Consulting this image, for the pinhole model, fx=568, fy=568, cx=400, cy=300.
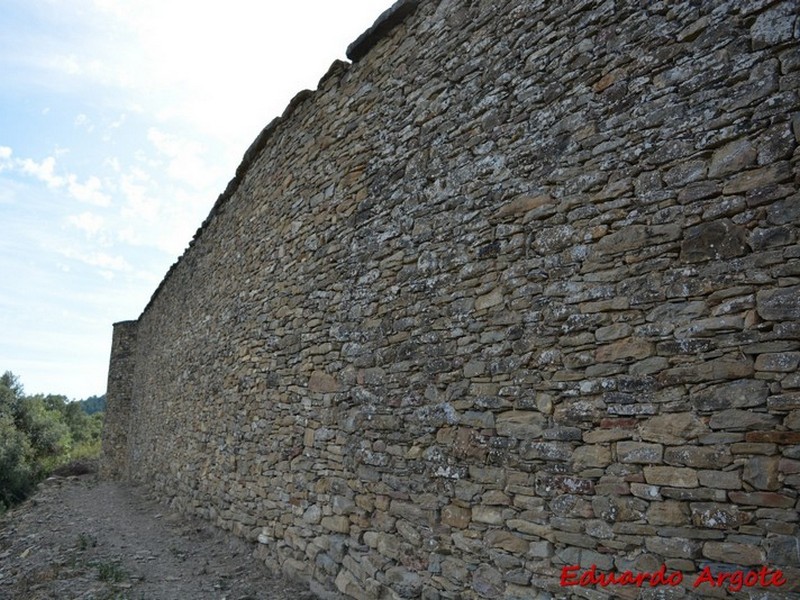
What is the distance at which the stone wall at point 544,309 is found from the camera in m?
2.70

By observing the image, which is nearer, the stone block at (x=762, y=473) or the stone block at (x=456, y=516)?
the stone block at (x=762, y=473)

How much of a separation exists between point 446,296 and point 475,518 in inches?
60.5

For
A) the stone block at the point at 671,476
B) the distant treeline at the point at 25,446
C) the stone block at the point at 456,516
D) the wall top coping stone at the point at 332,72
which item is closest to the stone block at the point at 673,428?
the stone block at the point at 671,476

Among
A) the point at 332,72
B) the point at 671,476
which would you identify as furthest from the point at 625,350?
the point at 332,72

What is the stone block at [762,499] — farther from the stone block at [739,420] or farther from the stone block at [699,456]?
the stone block at [739,420]

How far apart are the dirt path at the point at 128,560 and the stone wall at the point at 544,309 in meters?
0.46

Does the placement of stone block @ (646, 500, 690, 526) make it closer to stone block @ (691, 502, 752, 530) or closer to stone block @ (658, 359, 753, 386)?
stone block @ (691, 502, 752, 530)

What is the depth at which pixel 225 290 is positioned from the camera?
8.48 meters

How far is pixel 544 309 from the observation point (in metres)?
3.50

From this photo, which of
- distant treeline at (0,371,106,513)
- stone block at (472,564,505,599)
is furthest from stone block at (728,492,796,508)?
distant treeline at (0,371,106,513)

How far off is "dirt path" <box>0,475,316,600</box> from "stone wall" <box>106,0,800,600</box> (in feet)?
1.52

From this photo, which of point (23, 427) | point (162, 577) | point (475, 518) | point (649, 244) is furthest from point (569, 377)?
point (23, 427)

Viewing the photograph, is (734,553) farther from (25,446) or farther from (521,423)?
(25,446)

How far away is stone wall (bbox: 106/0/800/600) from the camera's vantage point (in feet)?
8.84
